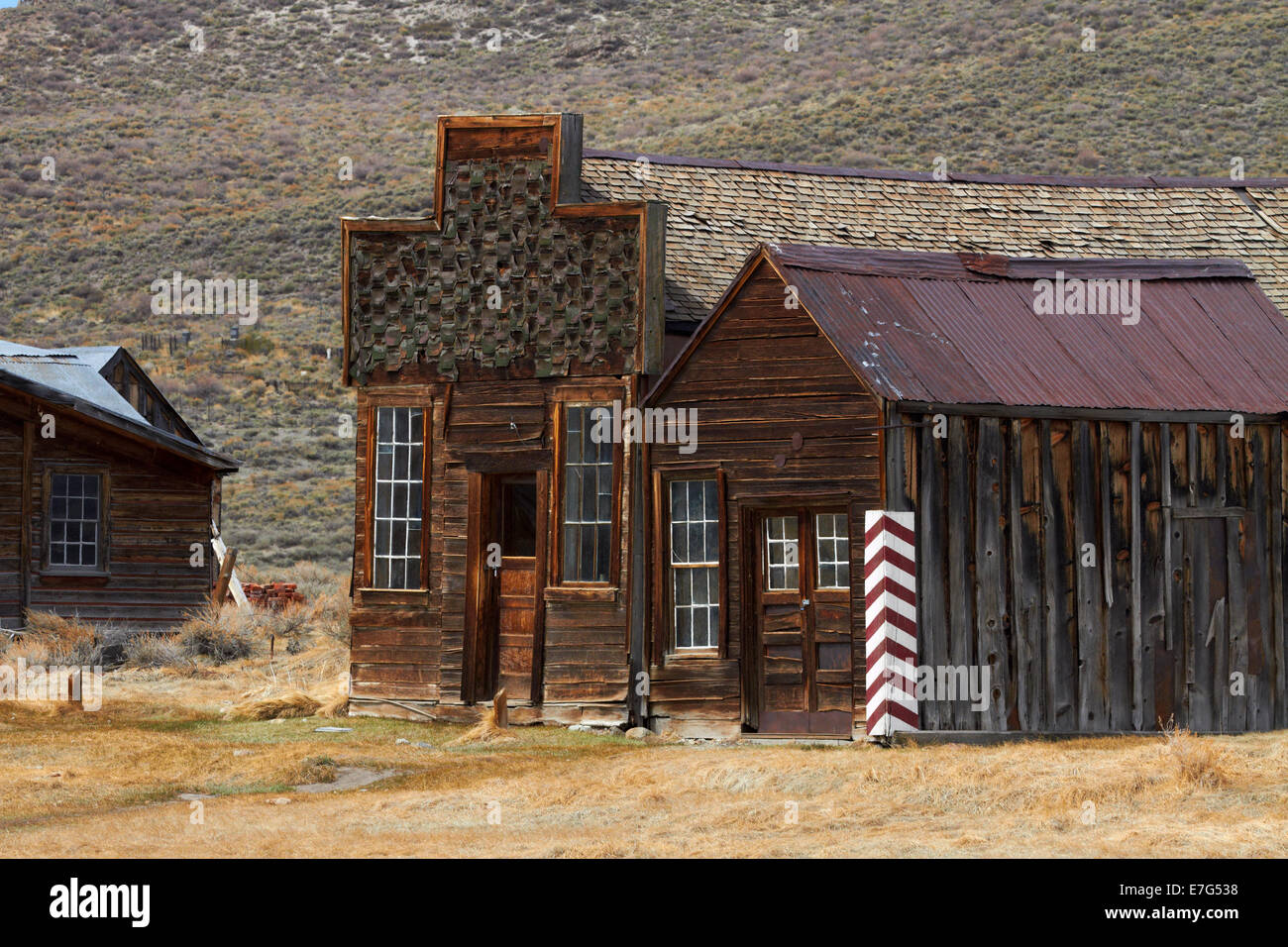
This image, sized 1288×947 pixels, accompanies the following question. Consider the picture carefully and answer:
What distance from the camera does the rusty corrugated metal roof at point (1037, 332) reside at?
53.8 feet

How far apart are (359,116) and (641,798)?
6502cm

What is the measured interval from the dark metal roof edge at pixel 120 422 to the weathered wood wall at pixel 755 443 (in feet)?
36.9

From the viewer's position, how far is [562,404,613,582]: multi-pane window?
18188mm

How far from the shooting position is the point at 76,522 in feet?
88.2

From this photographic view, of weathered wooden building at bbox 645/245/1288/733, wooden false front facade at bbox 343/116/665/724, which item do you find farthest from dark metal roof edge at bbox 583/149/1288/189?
weathered wooden building at bbox 645/245/1288/733

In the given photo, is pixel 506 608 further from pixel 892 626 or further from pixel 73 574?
pixel 73 574

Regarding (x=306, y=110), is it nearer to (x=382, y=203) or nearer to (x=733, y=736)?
(x=382, y=203)

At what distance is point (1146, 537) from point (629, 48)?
65.8 m

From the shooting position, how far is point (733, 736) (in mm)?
17062

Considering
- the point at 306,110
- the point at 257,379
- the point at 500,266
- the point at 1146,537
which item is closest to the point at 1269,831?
the point at 1146,537

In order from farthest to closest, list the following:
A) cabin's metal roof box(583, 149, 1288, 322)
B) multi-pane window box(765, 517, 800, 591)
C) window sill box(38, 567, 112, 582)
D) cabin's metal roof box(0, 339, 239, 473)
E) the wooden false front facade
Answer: window sill box(38, 567, 112, 582), cabin's metal roof box(0, 339, 239, 473), cabin's metal roof box(583, 149, 1288, 322), the wooden false front facade, multi-pane window box(765, 517, 800, 591)

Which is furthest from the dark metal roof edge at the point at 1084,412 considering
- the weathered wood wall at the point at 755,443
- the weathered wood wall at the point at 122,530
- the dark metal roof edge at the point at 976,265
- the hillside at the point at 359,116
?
the hillside at the point at 359,116

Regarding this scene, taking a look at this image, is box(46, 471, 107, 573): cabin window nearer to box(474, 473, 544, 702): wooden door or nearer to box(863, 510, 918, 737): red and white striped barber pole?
box(474, 473, 544, 702): wooden door

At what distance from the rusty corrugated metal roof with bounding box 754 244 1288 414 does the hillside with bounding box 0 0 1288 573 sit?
79.5ft
